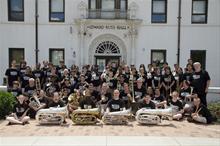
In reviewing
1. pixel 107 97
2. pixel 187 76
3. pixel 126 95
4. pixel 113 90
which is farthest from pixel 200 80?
pixel 107 97

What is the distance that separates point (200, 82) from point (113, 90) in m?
3.13

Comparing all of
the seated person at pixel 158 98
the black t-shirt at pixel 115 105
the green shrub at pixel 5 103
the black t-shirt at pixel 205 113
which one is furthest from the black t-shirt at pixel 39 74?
the black t-shirt at pixel 205 113

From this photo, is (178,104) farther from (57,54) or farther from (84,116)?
(57,54)

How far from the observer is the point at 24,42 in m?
25.5

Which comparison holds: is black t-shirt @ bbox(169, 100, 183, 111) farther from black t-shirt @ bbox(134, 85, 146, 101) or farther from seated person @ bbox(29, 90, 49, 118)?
seated person @ bbox(29, 90, 49, 118)

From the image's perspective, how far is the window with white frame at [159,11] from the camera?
84.4ft

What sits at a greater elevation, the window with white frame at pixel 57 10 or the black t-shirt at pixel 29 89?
the window with white frame at pixel 57 10

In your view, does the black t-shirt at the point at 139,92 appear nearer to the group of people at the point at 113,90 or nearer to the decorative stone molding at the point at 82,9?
the group of people at the point at 113,90

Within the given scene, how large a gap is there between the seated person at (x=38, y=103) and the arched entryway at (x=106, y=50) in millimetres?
12376

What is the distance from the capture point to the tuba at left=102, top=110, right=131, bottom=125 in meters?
11.8

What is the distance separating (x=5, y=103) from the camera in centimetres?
1313

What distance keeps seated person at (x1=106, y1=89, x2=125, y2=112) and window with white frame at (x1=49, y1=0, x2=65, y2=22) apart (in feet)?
47.3

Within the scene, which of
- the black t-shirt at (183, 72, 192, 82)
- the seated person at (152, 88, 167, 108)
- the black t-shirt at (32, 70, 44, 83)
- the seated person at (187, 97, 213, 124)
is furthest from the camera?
the black t-shirt at (32, 70, 44, 83)

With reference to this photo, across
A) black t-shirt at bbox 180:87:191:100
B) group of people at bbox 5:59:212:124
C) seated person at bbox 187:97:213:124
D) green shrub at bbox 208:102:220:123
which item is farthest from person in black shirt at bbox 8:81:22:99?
green shrub at bbox 208:102:220:123
